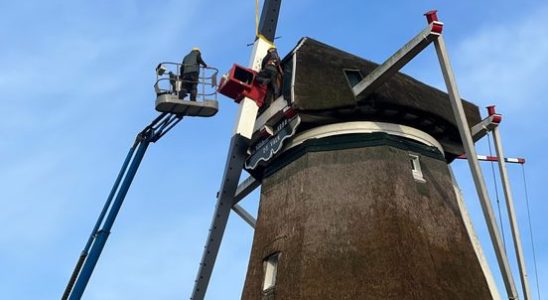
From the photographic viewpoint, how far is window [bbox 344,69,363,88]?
11758 millimetres

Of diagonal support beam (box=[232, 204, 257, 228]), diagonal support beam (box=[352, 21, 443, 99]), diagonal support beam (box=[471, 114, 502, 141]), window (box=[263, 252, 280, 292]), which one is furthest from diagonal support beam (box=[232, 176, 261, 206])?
diagonal support beam (box=[471, 114, 502, 141])

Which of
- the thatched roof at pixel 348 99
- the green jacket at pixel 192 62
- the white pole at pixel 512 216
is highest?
the green jacket at pixel 192 62

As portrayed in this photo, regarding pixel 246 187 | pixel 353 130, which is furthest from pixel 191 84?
pixel 353 130

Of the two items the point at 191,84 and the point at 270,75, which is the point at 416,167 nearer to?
the point at 270,75

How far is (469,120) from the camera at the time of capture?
13.2 metres

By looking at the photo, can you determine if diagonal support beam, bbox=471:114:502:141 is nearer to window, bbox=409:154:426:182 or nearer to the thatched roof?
the thatched roof

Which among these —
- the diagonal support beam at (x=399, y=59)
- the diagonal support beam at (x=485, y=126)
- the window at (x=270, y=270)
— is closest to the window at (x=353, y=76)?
the diagonal support beam at (x=399, y=59)

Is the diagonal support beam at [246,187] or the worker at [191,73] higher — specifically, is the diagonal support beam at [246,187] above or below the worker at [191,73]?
below

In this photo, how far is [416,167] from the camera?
11289mm

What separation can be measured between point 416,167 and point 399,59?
182 centimetres

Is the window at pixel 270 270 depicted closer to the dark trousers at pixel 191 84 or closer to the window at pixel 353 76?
the window at pixel 353 76

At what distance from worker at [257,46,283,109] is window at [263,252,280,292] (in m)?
2.96

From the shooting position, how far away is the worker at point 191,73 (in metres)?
12.8

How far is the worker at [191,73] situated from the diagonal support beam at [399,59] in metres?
3.17
